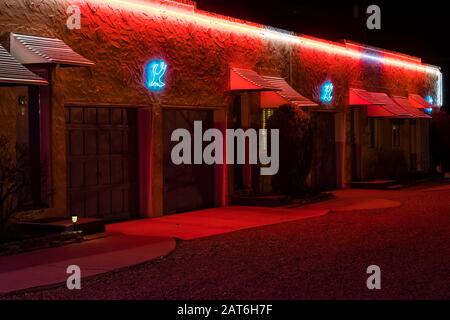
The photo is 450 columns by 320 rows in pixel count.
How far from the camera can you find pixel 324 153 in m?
22.5

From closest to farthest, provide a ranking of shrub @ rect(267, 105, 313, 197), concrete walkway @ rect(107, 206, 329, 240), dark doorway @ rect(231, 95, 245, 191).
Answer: concrete walkway @ rect(107, 206, 329, 240), shrub @ rect(267, 105, 313, 197), dark doorway @ rect(231, 95, 245, 191)

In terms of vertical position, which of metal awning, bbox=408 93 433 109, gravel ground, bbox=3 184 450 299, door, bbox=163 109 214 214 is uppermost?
metal awning, bbox=408 93 433 109

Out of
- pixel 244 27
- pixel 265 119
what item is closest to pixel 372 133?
pixel 265 119

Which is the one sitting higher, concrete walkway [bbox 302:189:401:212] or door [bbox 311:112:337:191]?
door [bbox 311:112:337:191]

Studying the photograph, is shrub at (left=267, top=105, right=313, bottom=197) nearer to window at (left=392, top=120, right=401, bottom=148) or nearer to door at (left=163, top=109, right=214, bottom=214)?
door at (left=163, top=109, right=214, bottom=214)

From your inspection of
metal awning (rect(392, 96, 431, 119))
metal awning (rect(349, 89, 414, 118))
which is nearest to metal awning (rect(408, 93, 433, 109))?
metal awning (rect(392, 96, 431, 119))

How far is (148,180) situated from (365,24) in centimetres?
1562

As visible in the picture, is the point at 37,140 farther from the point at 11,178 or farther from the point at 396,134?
the point at 396,134

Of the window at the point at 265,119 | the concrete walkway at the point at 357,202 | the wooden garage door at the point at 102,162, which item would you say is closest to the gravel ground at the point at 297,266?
the concrete walkway at the point at 357,202

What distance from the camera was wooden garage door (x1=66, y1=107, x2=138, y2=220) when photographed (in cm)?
1385

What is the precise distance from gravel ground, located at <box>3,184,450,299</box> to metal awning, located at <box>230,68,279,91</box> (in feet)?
14.3
